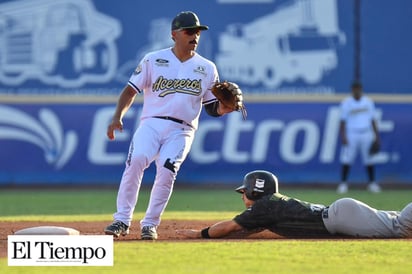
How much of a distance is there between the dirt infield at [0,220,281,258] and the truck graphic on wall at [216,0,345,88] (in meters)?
8.90

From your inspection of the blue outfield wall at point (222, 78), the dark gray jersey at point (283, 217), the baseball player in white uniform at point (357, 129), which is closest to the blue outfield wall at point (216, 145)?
the blue outfield wall at point (222, 78)

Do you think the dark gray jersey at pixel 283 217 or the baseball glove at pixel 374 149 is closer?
the dark gray jersey at pixel 283 217

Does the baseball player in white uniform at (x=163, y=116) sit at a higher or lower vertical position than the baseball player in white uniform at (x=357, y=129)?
higher

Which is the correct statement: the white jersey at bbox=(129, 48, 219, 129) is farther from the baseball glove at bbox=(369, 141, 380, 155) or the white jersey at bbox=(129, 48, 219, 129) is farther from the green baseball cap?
the baseball glove at bbox=(369, 141, 380, 155)

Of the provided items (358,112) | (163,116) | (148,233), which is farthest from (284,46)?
(148,233)

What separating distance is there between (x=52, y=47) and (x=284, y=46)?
4.60 m

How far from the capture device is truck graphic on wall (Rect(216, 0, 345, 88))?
20.4 meters

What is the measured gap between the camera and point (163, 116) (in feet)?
30.6

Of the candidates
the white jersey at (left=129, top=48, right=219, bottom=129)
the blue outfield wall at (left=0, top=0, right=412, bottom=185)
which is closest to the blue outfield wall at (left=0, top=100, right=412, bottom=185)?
the blue outfield wall at (left=0, top=0, right=412, bottom=185)

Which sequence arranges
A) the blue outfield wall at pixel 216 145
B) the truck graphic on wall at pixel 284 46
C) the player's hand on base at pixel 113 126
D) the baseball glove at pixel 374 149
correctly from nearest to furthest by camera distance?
the player's hand on base at pixel 113 126 → the baseball glove at pixel 374 149 → the blue outfield wall at pixel 216 145 → the truck graphic on wall at pixel 284 46

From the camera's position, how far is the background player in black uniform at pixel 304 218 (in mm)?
8961

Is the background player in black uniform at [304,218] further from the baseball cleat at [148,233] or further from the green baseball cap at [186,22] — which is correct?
the green baseball cap at [186,22]

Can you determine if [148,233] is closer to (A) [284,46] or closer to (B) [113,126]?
(B) [113,126]

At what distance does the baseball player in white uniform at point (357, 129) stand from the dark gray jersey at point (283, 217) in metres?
9.80
